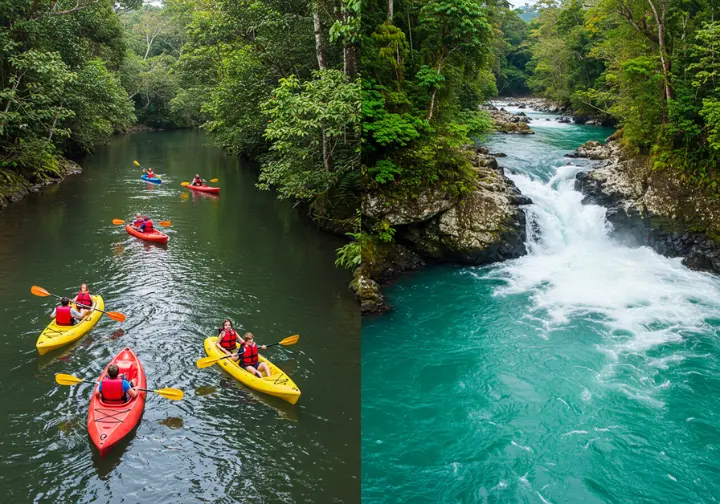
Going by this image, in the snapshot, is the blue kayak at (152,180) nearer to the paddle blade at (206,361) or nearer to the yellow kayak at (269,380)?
the yellow kayak at (269,380)

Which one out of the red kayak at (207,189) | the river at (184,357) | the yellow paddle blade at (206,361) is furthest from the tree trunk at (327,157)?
the red kayak at (207,189)

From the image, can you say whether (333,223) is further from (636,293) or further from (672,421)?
(672,421)

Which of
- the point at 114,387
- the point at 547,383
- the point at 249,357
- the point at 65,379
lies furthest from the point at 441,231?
the point at 65,379

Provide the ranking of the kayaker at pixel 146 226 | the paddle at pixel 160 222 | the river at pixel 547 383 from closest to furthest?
the river at pixel 547 383
the kayaker at pixel 146 226
the paddle at pixel 160 222

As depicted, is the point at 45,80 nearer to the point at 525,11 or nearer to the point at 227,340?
the point at 227,340

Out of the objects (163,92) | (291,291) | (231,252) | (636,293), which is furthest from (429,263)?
(163,92)

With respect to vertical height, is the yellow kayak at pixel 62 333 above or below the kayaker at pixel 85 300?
below
